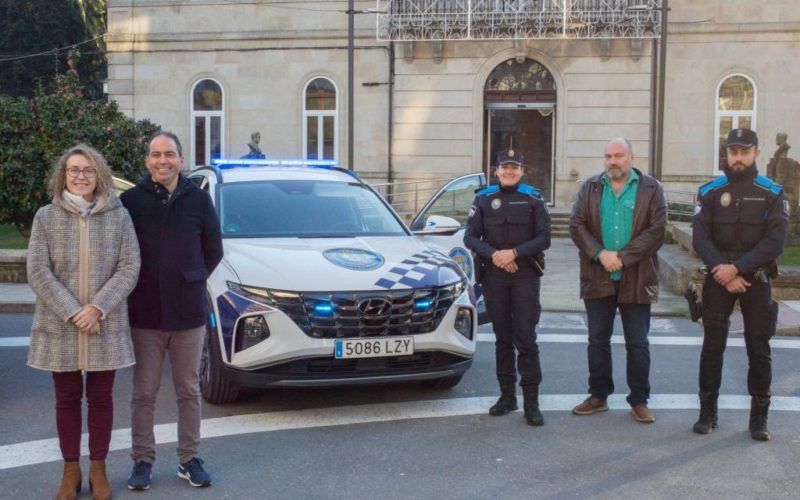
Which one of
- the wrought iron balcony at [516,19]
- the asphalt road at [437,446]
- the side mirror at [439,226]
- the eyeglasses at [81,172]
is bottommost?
the asphalt road at [437,446]

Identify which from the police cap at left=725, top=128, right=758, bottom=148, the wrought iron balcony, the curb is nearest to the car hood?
the police cap at left=725, top=128, right=758, bottom=148

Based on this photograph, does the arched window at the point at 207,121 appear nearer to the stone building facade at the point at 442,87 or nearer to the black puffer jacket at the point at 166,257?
the stone building facade at the point at 442,87

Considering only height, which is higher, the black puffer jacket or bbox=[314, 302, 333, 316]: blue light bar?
the black puffer jacket

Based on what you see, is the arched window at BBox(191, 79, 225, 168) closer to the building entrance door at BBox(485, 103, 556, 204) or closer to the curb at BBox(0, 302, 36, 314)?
the building entrance door at BBox(485, 103, 556, 204)

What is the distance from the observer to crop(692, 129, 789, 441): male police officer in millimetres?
6133

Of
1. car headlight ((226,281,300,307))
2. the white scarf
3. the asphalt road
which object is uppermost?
the white scarf

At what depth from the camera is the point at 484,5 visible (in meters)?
25.7

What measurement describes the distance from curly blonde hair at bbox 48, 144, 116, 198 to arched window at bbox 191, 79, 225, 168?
23.6m

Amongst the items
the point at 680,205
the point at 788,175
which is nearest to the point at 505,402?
the point at 788,175

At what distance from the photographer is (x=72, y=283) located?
477 centimetres

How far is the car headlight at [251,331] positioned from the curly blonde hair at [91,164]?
1.61m

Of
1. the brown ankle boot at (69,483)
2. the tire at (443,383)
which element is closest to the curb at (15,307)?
the tire at (443,383)

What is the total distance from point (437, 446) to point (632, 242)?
6.24ft

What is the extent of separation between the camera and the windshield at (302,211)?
7.52 meters
